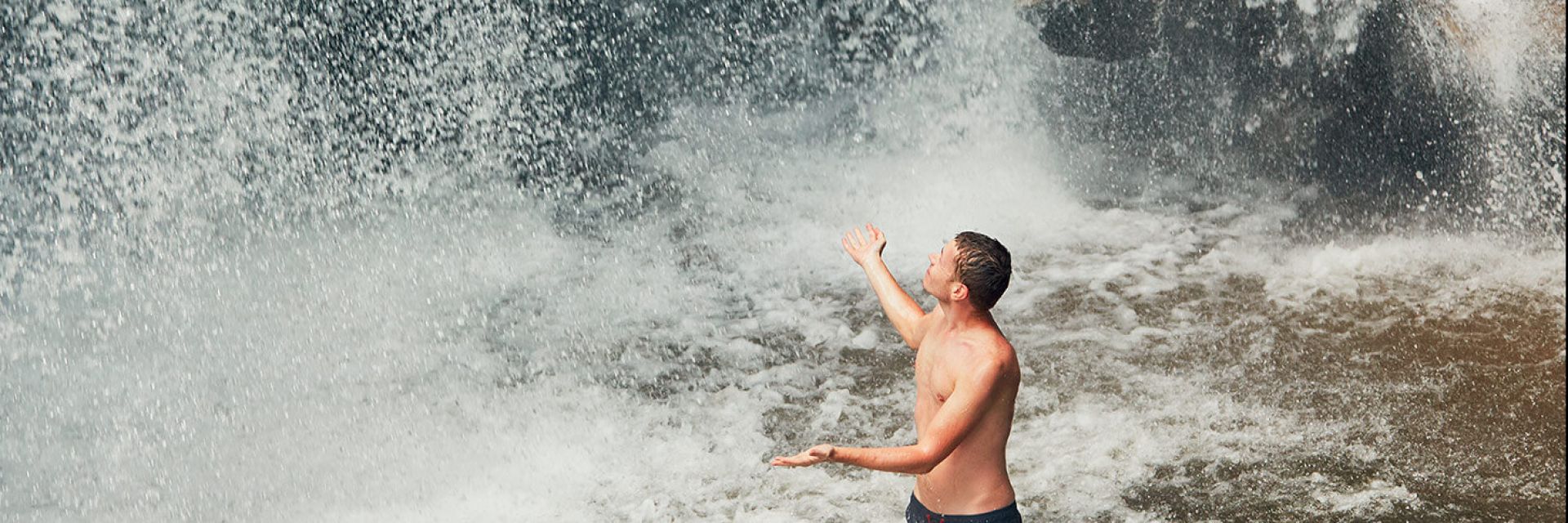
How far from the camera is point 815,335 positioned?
6.81 m

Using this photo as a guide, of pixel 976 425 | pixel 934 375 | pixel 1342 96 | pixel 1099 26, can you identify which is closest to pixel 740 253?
pixel 1099 26

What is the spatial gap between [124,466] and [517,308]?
7.11 feet

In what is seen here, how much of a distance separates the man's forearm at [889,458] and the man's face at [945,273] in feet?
1.32

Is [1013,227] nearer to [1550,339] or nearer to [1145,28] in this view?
[1145,28]

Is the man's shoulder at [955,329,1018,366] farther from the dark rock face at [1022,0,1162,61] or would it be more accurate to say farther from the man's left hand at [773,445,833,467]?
the dark rock face at [1022,0,1162,61]

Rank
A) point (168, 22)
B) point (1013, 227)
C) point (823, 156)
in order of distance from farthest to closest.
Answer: point (823, 156) → point (168, 22) → point (1013, 227)

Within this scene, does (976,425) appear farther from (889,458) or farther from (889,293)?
(889,293)

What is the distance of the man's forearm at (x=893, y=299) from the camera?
367 cm

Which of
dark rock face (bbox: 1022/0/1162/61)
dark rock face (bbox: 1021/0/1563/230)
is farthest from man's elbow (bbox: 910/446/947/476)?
dark rock face (bbox: 1022/0/1162/61)

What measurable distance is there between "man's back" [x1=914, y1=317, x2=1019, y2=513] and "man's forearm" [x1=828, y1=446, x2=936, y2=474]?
0.58ft

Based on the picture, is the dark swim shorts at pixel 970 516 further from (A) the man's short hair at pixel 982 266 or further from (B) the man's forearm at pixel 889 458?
(A) the man's short hair at pixel 982 266

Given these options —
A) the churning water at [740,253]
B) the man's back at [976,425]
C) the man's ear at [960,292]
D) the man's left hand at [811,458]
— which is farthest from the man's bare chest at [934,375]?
the churning water at [740,253]

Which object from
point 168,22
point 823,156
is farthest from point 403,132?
point 823,156

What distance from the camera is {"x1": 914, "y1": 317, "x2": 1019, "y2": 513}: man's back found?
321 centimetres
